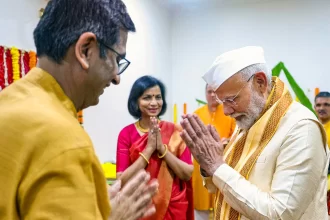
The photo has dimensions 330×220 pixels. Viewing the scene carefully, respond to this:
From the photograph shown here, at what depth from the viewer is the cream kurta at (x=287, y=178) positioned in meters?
1.26

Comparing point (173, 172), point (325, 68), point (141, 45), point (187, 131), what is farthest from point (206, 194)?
point (325, 68)

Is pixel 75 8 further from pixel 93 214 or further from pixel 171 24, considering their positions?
pixel 171 24

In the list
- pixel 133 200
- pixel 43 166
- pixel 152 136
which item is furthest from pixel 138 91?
pixel 43 166

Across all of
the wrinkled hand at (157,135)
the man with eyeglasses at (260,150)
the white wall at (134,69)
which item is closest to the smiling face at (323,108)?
the white wall at (134,69)

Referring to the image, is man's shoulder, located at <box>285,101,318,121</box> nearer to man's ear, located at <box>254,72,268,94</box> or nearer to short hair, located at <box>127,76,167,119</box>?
man's ear, located at <box>254,72,268,94</box>

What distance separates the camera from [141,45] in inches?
155

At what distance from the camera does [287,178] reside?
1261mm

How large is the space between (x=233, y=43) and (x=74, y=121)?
4145 millimetres

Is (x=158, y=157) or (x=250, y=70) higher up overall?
(x=250, y=70)

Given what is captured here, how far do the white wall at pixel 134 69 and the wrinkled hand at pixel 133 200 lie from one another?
2.15m

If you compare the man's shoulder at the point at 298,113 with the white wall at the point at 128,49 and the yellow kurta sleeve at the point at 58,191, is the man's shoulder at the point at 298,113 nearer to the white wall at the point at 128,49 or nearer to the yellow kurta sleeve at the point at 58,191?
the yellow kurta sleeve at the point at 58,191

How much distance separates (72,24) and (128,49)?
2977 mm

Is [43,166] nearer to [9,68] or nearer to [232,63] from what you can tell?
[232,63]

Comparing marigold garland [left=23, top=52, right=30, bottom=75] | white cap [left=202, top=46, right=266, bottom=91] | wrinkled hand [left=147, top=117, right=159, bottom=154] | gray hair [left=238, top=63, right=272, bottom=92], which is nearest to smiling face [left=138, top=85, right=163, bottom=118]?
wrinkled hand [left=147, top=117, right=159, bottom=154]
